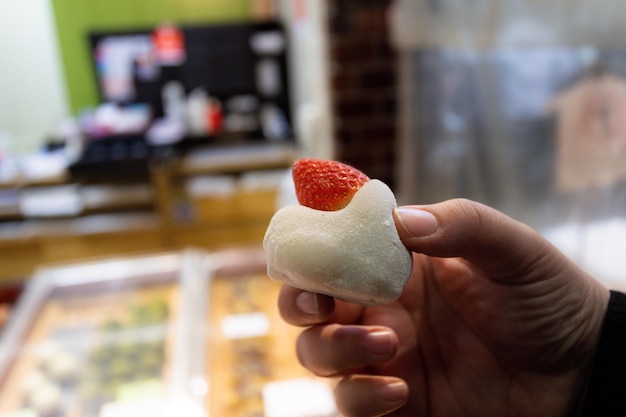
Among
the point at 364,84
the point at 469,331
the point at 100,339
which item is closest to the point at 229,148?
the point at 364,84

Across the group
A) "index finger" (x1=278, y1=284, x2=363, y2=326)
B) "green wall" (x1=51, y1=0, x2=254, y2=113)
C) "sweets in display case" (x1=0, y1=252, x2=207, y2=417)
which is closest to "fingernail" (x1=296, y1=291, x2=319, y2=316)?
"index finger" (x1=278, y1=284, x2=363, y2=326)

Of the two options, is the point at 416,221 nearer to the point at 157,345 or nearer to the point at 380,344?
the point at 380,344

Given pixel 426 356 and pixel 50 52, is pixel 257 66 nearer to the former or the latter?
pixel 50 52

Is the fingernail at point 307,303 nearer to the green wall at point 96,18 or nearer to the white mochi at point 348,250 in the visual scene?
the white mochi at point 348,250

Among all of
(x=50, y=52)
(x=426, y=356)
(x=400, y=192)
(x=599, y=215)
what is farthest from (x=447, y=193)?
(x=50, y=52)

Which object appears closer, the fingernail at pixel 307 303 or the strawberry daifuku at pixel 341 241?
the strawberry daifuku at pixel 341 241

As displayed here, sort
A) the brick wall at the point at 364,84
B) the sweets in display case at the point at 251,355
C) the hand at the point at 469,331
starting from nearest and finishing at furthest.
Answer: the hand at the point at 469,331, the sweets in display case at the point at 251,355, the brick wall at the point at 364,84

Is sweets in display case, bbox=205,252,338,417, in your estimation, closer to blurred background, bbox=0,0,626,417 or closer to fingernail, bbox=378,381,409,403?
blurred background, bbox=0,0,626,417

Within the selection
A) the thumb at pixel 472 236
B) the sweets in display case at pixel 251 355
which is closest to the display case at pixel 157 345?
the sweets in display case at pixel 251 355
